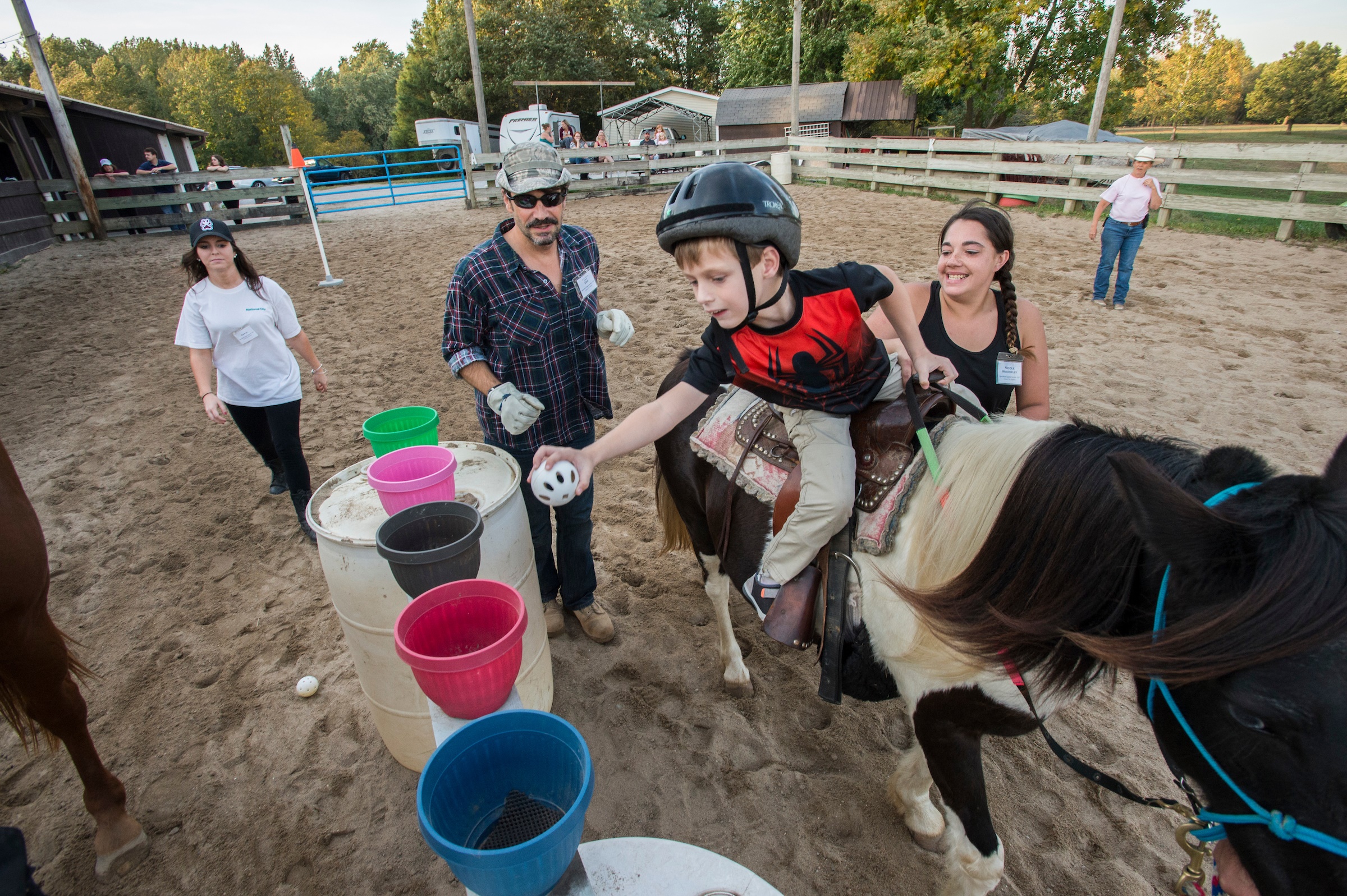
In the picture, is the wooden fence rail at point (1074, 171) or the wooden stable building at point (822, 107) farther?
the wooden stable building at point (822, 107)

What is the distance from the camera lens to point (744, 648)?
3.04 meters

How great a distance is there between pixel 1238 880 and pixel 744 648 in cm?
203

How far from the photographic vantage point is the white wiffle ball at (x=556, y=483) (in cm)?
143

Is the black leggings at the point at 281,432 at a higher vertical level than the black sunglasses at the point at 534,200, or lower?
lower

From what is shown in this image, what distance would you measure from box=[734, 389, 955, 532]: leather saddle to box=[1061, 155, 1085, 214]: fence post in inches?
494

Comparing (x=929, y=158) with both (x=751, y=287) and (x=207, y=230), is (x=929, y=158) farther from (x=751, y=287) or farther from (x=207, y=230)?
(x=751, y=287)

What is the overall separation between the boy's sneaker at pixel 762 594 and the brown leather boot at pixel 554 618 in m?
1.32

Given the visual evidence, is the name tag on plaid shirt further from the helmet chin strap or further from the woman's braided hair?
the woman's braided hair

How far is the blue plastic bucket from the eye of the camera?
868 millimetres

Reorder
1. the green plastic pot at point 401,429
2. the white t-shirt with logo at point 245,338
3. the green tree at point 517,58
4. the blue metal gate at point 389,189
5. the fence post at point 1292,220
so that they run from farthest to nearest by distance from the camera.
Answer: the green tree at point 517,58 → the blue metal gate at point 389,189 → the fence post at point 1292,220 → the white t-shirt with logo at point 245,338 → the green plastic pot at point 401,429

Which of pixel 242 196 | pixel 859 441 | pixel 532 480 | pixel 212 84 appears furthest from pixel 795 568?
pixel 212 84

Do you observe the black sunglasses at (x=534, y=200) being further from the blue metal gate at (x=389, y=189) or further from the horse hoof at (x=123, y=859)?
the blue metal gate at (x=389, y=189)

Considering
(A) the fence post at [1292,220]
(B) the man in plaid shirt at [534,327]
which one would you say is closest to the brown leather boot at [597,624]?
(B) the man in plaid shirt at [534,327]

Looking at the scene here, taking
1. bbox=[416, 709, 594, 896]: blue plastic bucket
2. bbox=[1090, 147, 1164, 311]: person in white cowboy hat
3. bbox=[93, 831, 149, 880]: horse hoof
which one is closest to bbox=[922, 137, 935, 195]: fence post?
bbox=[1090, 147, 1164, 311]: person in white cowboy hat
